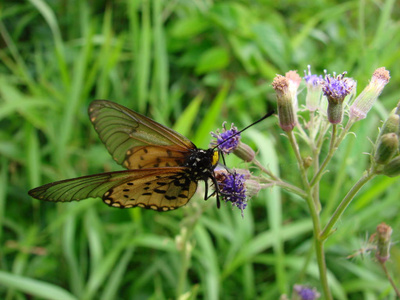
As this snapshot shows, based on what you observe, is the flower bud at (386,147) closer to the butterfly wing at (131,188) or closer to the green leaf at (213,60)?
the butterfly wing at (131,188)

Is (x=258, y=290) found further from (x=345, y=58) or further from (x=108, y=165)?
(x=345, y=58)

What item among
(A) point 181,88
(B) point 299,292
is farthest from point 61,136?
(B) point 299,292

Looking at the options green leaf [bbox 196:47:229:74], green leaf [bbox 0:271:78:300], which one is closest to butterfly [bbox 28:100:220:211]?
green leaf [bbox 0:271:78:300]

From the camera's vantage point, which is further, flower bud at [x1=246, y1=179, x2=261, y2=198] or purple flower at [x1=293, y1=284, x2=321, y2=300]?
purple flower at [x1=293, y1=284, x2=321, y2=300]

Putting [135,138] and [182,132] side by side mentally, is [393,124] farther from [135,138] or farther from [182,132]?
[182,132]

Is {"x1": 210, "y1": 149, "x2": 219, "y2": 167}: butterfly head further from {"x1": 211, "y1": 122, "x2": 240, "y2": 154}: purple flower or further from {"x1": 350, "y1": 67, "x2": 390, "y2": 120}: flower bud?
{"x1": 350, "y1": 67, "x2": 390, "y2": 120}: flower bud
